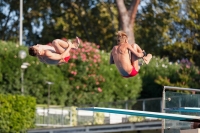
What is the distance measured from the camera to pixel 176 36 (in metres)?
43.1

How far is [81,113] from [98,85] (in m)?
7.61

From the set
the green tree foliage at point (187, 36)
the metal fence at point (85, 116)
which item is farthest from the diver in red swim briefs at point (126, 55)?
the green tree foliage at point (187, 36)

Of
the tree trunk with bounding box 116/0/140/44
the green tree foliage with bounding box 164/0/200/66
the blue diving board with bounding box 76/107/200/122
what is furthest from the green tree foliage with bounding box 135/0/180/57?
the blue diving board with bounding box 76/107/200/122

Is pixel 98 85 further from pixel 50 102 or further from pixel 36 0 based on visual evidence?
pixel 36 0

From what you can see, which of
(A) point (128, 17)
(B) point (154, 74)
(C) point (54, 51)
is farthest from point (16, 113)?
(C) point (54, 51)

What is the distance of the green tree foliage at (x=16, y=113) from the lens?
27469mm

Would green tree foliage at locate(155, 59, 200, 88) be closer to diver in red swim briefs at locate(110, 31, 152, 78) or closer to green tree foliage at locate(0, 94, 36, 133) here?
green tree foliage at locate(0, 94, 36, 133)

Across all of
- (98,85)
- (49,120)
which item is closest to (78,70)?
(98,85)

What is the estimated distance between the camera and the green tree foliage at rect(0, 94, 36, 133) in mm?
27469

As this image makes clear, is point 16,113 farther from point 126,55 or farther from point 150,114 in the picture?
point 150,114

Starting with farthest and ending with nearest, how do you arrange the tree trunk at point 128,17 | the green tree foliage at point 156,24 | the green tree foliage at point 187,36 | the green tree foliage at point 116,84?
1. the green tree foliage at point 156,24
2. the green tree foliage at point 187,36
3. the green tree foliage at point 116,84
4. the tree trunk at point 128,17

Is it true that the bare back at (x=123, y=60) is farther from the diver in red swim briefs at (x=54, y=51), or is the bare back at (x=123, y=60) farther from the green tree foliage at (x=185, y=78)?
the green tree foliage at (x=185, y=78)

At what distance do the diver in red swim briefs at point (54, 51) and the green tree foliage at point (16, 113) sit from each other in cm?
1415

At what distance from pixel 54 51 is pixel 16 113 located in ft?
48.0
